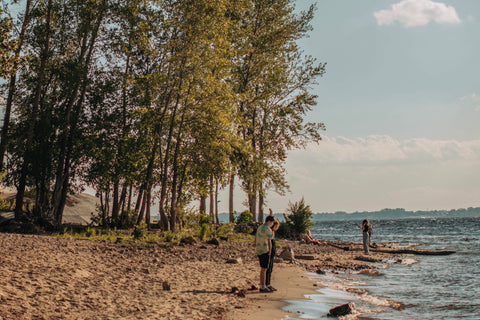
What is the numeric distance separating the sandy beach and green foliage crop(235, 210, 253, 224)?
16860 millimetres

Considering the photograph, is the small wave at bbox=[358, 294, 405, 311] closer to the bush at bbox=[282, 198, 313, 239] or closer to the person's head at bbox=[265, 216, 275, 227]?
the person's head at bbox=[265, 216, 275, 227]

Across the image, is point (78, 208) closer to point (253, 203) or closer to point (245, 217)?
point (245, 217)

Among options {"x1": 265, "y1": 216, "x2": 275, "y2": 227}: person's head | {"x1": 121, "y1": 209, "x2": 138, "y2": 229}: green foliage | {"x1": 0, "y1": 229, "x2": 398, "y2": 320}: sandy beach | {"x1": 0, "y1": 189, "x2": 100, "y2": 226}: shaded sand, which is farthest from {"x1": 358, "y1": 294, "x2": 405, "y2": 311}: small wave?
{"x1": 0, "y1": 189, "x2": 100, "y2": 226}: shaded sand

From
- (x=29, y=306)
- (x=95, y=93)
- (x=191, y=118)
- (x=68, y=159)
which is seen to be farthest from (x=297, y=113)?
(x=29, y=306)

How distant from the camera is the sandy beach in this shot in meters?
7.63

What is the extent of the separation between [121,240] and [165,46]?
446 inches

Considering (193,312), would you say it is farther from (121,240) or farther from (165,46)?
(165,46)

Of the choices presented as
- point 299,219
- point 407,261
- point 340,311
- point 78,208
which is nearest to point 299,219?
point 299,219

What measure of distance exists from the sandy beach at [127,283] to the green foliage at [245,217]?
1686 centimetres

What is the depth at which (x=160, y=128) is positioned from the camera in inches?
952

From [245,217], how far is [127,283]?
2331 centimetres

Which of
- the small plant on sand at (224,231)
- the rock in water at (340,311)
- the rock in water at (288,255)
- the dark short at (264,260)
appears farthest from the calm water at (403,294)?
the small plant on sand at (224,231)

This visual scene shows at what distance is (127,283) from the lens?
997 centimetres

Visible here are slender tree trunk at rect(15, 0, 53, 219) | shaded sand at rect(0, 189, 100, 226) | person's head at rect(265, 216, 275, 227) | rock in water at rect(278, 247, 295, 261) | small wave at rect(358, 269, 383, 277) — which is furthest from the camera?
shaded sand at rect(0, 189, 100, 226)
